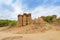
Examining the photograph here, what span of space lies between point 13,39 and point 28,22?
14248 mm

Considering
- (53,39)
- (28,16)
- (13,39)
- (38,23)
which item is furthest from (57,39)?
(28,16)

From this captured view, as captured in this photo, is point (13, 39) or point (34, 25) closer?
point (13, 39)

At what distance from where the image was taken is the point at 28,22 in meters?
30.1

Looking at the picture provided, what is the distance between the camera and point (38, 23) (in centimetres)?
2884

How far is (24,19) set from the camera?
30.2 meters

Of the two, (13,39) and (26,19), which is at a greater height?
(26,19)

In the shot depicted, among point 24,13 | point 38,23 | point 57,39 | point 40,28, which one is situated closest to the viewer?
point 57,39

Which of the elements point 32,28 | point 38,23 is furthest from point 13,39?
point 38,23

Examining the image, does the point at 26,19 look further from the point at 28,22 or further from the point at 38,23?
the point at 38,23

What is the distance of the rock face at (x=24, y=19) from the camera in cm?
3012

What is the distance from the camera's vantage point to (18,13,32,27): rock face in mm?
30125

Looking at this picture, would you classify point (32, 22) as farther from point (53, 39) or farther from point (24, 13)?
point (53, 39)

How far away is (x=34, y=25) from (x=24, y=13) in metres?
4.62

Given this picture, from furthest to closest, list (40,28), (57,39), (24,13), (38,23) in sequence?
(24,13) < (38,23) < (40,28) < (57,39)
